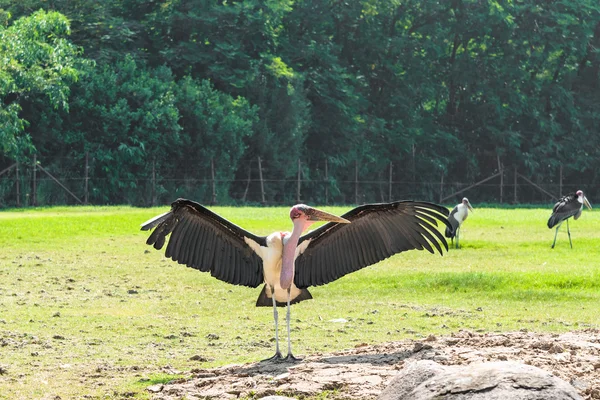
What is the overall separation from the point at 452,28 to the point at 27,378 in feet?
134

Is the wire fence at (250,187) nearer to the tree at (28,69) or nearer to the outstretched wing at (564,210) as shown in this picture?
the tree at (28,69)

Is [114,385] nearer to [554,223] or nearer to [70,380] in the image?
[70,380]

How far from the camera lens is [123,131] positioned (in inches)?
1442

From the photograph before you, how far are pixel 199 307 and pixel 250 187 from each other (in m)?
28.3

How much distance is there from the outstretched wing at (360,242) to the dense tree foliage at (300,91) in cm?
2431

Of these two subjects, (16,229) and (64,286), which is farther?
(16,229)

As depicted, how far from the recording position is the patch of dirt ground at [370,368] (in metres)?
7.32

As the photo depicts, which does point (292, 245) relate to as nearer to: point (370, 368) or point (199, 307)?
point (370, 368)

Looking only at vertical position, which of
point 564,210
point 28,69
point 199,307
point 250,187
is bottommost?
point 199,307

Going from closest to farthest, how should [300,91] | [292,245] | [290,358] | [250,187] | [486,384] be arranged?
1. [486,384]
2. [292,245]
3. [290,358]
4. [300,91]
5. [250,187]

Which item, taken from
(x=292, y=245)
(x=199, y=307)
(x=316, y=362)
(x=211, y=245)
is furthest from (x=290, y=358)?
(x=199, y=307)

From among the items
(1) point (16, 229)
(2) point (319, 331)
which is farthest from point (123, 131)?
(2) point (319, 331)

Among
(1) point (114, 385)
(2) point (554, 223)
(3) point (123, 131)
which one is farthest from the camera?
(3) point (123, 131)

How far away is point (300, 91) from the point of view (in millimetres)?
41094
